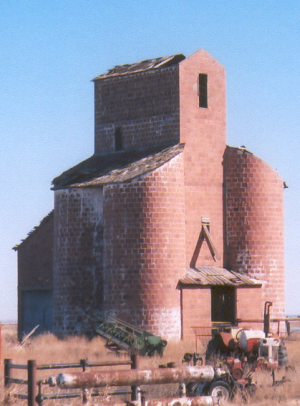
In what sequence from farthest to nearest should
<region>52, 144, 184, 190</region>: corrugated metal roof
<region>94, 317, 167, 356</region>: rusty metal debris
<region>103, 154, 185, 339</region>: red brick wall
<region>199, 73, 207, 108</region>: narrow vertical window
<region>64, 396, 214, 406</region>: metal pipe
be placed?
<region>199, 73, 207, 108</region>: narrow vertical window, <region>52, 144, 184, 190</region>: corrugated metal roof, <region>103, 154, 185, 339</region>: red brick wall, <region>94, 317, 167, 356</region>: rusty metal debris, <region>64, 396, 214, 406</region>: metal pipe

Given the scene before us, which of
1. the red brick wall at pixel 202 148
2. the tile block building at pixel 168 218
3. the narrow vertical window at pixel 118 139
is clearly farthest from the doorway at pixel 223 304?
the narrow vertical window at pixel 118 139

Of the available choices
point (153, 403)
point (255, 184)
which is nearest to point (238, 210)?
point (255, 184)

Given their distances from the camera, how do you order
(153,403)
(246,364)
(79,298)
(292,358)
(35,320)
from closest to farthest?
1. (153,403)
2. (246,364)
3. (292,358)
4. (79,298)
5. (35,320)

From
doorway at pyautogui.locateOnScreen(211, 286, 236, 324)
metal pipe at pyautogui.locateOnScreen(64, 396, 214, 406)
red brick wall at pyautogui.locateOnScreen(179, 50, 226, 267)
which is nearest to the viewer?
metal pipe at pyautogui.locateOnScreen(64, 396, 214, 406)

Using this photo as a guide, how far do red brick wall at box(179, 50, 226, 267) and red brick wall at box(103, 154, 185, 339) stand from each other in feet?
6.13

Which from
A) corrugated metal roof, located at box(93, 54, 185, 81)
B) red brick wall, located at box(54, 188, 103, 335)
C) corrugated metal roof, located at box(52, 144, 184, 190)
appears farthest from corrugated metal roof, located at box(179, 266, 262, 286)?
corrugated metal roof, located at box(93, 54, 185, 81)

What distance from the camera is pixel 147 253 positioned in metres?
34.1

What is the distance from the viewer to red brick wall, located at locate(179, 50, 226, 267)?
36875 mm

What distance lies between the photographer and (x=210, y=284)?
35094mm

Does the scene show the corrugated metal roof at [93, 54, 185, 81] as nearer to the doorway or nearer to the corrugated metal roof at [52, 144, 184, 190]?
the corrugated metal roof at [52, 144, 184, 190]

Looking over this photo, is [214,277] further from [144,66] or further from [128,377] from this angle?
[128,377]

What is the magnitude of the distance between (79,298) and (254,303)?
8002 millimetres

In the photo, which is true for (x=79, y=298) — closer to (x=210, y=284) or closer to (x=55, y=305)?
(x=55, y=305)

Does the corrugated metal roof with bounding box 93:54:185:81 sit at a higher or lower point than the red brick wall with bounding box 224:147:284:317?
higher
